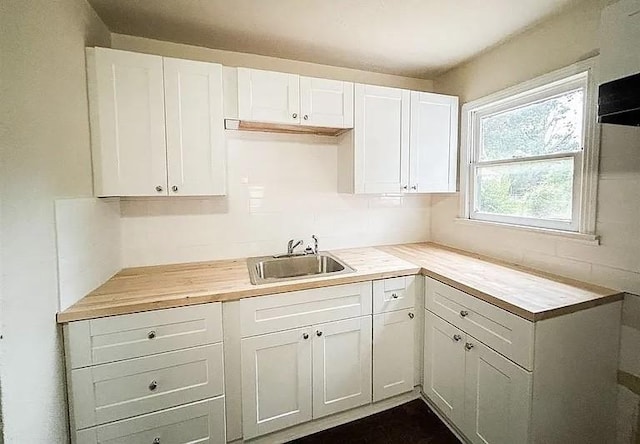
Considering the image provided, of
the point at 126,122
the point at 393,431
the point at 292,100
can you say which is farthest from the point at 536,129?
the point at 126,122

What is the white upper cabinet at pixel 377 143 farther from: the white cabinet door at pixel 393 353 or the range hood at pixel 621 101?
the range hood at pixel 621 101

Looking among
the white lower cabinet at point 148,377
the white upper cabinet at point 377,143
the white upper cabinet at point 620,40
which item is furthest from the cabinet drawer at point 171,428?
the white upper cabinet at point 620,40

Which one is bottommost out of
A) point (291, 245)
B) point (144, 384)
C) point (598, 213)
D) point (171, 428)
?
point (171, 428)

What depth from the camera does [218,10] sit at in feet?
5.10

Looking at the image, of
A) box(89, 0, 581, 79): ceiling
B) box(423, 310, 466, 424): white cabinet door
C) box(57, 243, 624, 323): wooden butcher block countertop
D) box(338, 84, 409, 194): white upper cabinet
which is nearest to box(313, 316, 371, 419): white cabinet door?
box(57, 243, 624, 323): wooden butcher block countertop

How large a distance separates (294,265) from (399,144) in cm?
118

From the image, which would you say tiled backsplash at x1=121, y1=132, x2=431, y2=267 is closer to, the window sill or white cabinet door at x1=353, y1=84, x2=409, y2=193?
white cabinet door at x1=353, y1=84, x2=409, y2=193

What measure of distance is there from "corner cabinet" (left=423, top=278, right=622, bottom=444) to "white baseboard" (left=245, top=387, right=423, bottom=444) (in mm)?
375

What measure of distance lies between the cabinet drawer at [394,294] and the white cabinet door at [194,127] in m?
1.13

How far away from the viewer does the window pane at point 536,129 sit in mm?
1640

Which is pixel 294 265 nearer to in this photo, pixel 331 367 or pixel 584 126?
pixel 331 367

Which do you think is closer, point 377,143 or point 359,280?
point 359,280

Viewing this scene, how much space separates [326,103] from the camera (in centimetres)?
192

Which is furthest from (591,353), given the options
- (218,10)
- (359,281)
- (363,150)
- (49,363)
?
(218,10)
